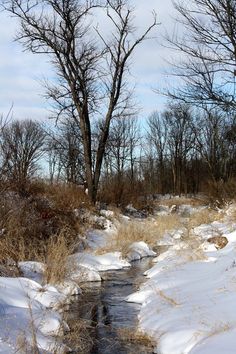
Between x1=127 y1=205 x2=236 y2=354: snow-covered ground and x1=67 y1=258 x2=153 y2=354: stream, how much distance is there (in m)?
0.23

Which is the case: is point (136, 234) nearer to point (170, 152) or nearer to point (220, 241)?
point (220, 241)

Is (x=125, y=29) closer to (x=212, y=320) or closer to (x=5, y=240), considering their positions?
(x=5, y=240)

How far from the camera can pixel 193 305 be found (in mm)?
6668

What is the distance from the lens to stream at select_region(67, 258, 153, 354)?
622 centimetres

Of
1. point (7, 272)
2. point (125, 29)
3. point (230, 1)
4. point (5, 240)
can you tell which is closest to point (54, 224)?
point (5, 240)

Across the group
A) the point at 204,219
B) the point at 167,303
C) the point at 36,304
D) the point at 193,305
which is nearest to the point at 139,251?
the point at 204,219

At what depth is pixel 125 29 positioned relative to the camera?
70.0ft

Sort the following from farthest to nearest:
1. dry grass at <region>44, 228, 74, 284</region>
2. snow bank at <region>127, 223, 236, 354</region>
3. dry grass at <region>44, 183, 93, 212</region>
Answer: dry grass at <region>44, 183, 93, 212</region>, dry grass at <region>44, 228, 74, 284</region>, snow bank at <region>127, 223, 236, 354</region>

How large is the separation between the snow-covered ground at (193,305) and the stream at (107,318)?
23 centimetres

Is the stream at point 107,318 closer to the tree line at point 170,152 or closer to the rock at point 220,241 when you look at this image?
the rock at point 220,241

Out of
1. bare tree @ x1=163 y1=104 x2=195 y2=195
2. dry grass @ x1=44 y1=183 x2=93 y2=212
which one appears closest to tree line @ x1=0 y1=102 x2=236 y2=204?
bare tree @ x1=163 y1=104 x2=195 y2=195

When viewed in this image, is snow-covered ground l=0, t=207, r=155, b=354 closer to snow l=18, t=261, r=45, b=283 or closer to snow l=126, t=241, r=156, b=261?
snow l=18, t=261, r=45, b=283

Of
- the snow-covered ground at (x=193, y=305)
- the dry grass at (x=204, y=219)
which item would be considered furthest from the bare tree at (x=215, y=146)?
the snow-covered ground at (x=193, y=305)

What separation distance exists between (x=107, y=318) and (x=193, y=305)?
1659 mm
